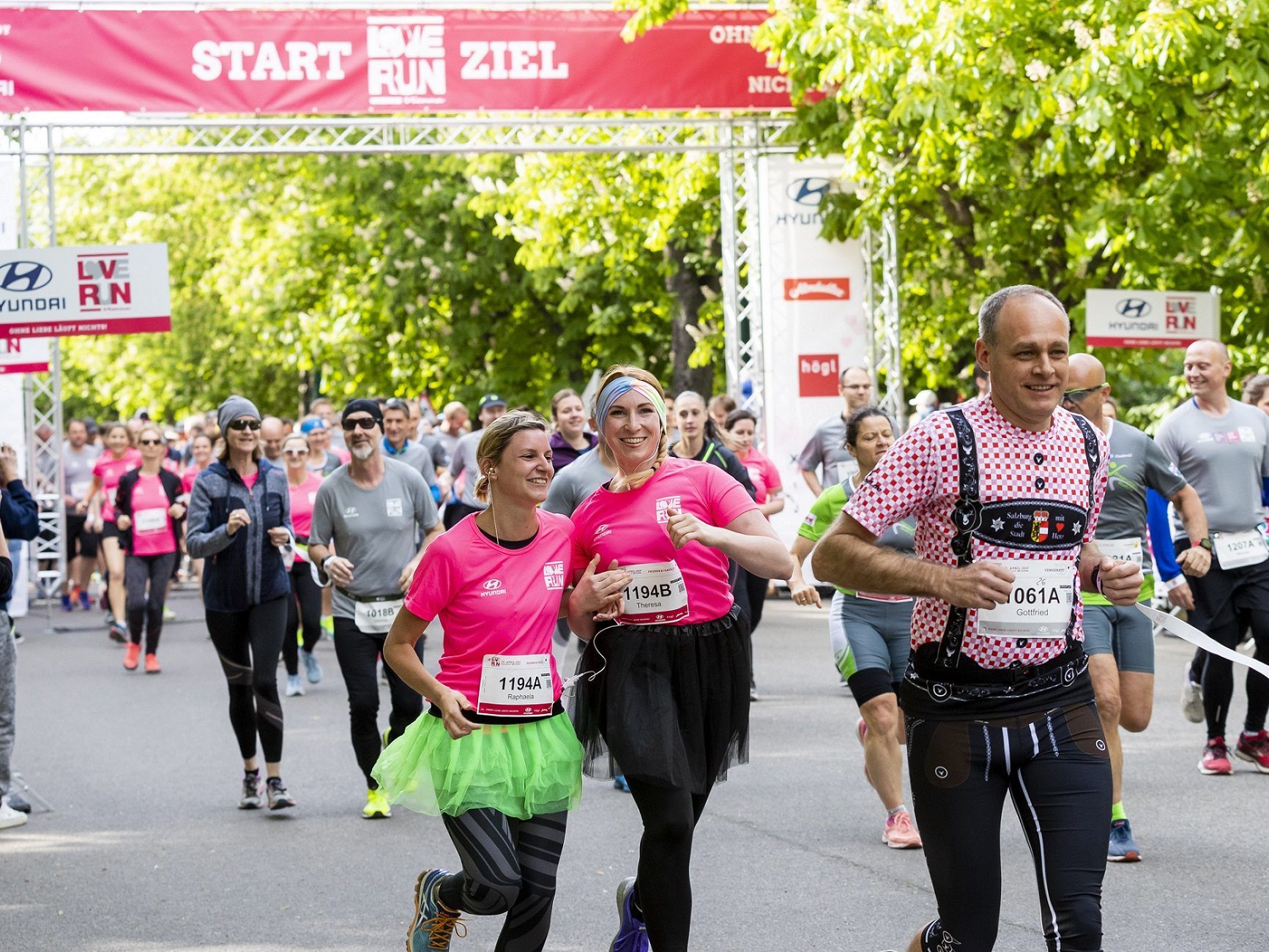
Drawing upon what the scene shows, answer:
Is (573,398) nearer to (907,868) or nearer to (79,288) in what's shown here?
(907,868)

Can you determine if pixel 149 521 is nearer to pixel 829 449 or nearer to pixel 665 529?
pixel 829 449

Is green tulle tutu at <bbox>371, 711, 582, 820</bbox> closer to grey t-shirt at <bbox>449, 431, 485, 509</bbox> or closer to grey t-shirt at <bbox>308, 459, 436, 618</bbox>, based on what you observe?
grey t-shirt at <bbox>308, 459, 436, 618</bbox>

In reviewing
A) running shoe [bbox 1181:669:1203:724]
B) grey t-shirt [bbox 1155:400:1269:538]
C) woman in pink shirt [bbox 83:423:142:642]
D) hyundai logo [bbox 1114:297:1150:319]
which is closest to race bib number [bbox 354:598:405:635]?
grey t-shirt [bbox 1155:400:1269:538]

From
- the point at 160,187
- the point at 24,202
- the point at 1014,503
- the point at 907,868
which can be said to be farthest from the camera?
the point at 160,187

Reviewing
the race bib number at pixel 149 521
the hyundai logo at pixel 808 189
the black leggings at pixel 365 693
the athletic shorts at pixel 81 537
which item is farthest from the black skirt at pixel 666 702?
the athletic shorts at pixel 81 537

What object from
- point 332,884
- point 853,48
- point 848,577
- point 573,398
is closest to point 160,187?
point 853,48

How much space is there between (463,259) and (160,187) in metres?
15.7

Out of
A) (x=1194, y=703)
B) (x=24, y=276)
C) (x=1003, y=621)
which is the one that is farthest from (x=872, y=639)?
(x=24, y=276)

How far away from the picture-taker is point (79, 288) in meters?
16.5

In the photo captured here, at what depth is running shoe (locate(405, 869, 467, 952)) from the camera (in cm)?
506

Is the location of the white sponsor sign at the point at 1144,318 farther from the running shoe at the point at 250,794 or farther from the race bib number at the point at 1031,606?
the race bib number at the point at 1031,606

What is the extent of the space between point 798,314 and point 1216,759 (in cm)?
1077

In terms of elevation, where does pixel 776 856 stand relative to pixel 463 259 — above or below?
below

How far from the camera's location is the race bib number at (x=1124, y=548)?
7094 mm
